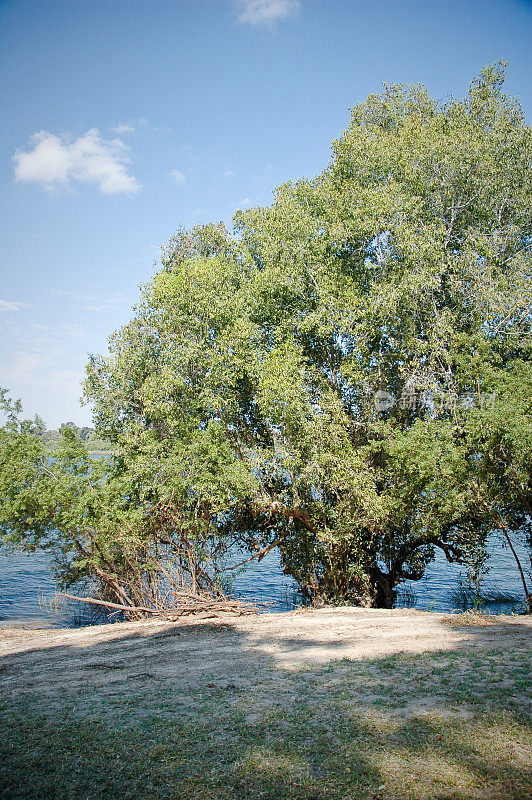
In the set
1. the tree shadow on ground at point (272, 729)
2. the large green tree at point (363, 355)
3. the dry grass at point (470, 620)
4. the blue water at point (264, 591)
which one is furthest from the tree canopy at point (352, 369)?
the tree shadow on ground at point (272, 729)

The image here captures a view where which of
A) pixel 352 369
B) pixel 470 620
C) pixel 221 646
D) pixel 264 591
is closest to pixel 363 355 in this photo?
pixel 352 369

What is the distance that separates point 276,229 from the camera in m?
17.6

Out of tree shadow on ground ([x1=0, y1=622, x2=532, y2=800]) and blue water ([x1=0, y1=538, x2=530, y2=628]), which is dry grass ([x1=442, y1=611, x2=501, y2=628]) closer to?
tree shadow on ground ([x1=0, y1=622, x2=532, y2=800])

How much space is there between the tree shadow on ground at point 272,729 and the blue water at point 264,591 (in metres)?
9.13

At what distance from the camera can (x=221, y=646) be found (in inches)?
409

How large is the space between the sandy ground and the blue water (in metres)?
4.64

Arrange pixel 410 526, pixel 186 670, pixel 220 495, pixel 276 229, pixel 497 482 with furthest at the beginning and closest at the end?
pixel 276 229 → pixel 410 526 → pixel 220 495 → pixel 497 482 → pixel 186 670

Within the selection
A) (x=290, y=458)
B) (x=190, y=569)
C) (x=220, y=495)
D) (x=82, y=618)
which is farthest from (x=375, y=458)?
(x=82, y=618)

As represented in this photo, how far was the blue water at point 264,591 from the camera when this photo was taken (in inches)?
759

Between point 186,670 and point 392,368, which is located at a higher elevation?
point 392,368

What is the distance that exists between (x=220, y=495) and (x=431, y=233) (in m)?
10.8

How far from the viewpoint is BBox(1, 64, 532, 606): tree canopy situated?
49.6 ft

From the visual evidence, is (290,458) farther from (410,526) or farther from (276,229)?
(276,229)

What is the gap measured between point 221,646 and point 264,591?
12.5m
